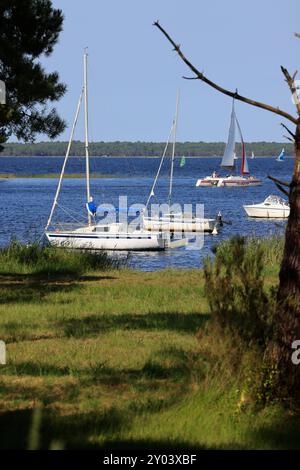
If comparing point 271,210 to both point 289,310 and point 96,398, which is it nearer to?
point 96,398

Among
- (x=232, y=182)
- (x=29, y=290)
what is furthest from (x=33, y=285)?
(x=232, y=182)

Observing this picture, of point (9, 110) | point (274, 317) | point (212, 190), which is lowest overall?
point (212, 190)

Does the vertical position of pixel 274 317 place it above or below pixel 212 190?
above

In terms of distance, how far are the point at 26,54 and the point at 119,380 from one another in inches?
394

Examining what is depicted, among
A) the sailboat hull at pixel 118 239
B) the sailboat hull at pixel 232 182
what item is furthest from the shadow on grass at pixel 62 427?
the sailboat hull at pixel 232 182

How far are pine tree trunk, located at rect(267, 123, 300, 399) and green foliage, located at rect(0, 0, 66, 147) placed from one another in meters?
9.79

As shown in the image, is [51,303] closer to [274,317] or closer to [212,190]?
[274,317]

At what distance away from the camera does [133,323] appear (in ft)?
40.5

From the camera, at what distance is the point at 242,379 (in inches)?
295

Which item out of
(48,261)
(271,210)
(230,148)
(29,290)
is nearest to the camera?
(29,290)

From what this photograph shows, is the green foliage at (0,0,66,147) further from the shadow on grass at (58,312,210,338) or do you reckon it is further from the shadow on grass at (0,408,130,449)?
A: the shadow on grass at (0,408,130,449)

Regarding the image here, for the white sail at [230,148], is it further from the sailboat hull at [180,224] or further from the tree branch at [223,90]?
the tree branch at [223,90]

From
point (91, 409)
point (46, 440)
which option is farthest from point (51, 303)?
point (46, 440)

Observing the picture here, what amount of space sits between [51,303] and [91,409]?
690 cm
